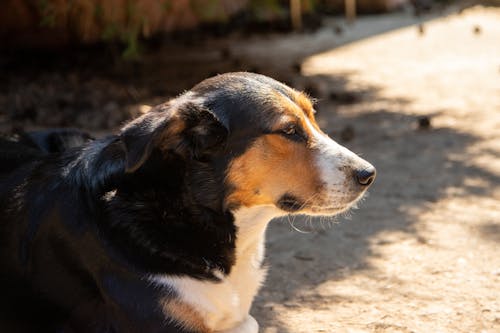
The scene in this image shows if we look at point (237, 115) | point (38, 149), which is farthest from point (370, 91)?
point (237, 115)

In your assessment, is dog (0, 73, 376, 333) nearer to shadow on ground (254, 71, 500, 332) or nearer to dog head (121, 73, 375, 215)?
dog head (121, 73, 375, 215)

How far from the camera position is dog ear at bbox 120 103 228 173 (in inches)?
119

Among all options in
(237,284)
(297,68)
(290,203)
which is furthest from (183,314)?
(297,68)

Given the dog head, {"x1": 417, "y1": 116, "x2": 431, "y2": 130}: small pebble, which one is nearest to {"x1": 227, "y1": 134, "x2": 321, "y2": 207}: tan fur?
the dog head

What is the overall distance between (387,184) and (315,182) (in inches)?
98.1

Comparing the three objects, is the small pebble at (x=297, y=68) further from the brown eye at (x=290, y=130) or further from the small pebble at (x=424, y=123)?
the brown eye at (x=290, y=130)

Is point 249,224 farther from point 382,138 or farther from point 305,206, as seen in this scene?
point 382,138

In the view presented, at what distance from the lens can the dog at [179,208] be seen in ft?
10.3

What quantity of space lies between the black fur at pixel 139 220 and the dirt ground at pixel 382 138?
2.66ft

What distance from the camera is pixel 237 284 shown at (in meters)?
3.38

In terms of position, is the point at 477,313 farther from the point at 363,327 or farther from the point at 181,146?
the point at 181,146

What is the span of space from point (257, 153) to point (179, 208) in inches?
15.9

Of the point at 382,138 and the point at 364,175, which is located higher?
the point at 364,175

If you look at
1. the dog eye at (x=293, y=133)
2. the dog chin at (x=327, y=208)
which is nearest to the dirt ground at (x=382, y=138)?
the dog chin at (x=327, y=208)
